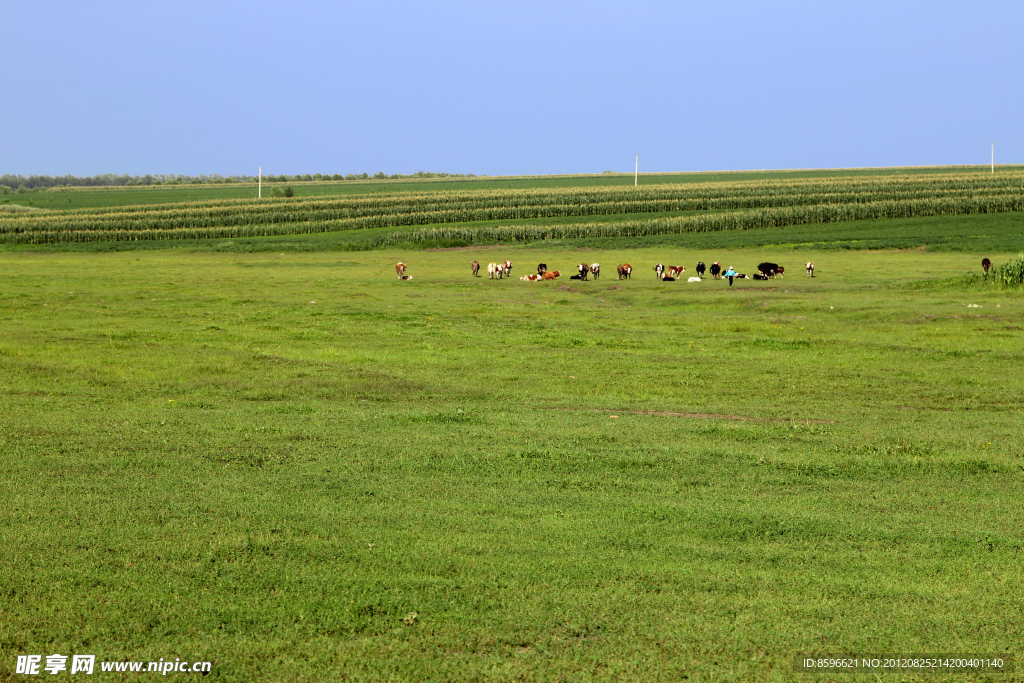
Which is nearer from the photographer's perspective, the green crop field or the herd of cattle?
the green crop field

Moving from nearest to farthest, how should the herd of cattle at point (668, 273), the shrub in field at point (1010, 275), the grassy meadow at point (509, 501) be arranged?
the grassy meadow at point (509, 501) < the shrub in field at point (1010, 275) < the herd of cattle at point (668, 273)

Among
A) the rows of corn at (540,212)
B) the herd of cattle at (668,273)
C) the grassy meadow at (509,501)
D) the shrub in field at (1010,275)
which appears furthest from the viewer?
the rows of corn at (540,212)

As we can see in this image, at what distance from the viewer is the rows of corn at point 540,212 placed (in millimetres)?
81688

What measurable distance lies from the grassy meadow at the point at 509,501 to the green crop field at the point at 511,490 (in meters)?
0.04

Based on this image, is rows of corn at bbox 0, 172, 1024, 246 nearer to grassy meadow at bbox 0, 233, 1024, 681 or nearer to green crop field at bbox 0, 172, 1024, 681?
green crop field at bbox 0, 172, 1024, 681

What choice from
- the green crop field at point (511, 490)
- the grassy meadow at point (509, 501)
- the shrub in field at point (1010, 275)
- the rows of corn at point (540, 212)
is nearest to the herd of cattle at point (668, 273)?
the shrub in field at point (1010, 275)

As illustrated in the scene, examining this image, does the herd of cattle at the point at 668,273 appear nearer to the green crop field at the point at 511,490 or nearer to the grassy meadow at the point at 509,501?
the green crop field at the point at 511,490

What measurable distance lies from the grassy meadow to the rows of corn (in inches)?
2220

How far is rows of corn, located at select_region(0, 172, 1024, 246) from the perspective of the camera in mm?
81688

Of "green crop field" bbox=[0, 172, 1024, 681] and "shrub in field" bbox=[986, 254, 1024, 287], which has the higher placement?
"shrub in field" bbox=[986, 254, 1024, 287]

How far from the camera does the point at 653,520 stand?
959cm

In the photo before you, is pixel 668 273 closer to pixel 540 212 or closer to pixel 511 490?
pixel 511 490

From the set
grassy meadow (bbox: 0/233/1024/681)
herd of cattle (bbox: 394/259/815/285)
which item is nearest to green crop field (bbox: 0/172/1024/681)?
grassy meadow (bbox: 0/233/1024/681)

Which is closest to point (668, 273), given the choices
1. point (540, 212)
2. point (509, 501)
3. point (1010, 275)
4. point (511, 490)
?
point (1010, 275)
